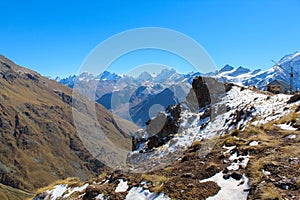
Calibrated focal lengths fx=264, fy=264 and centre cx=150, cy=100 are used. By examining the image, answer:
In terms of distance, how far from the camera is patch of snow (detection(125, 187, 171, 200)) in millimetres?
13445

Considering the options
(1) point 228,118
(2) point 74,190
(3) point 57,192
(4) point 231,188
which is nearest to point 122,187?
(2) point 74,190

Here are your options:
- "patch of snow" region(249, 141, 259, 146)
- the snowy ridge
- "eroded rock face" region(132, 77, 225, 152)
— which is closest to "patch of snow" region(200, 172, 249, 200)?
"patch of snow" region(249, 141, 259, 146)

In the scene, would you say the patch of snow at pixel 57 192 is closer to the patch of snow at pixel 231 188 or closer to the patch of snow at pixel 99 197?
the patch of snow at pixel 99 197

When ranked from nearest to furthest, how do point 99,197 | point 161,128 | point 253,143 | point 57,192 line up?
point 99,197 < point 253,143 < point 57,192 < point 161,128

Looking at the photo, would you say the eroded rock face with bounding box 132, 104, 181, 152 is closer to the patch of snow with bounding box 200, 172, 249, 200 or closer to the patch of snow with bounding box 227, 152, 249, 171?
the patch of snow with bounding box 227, 152, 249, 171

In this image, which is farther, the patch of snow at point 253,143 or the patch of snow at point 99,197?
the patch of snow at point 253,143

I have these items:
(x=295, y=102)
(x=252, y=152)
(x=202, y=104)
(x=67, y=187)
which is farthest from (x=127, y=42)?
(x=202, y=104)

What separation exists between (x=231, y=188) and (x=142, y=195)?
15.6 ft

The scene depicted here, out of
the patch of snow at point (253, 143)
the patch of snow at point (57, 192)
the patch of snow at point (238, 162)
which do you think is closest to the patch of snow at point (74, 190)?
the patch of snow at point (57, 192)

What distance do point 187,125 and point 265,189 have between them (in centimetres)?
3471

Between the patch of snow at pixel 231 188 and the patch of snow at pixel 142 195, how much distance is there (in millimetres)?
2436

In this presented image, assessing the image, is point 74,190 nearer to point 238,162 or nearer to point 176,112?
point 238,162

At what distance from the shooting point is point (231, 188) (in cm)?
1283

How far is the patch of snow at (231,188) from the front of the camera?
12.1 metres
